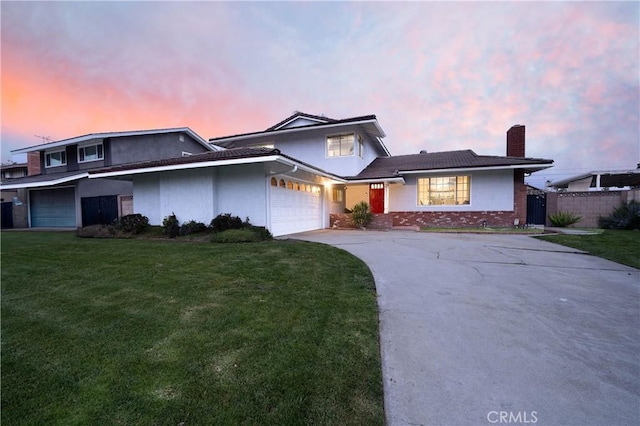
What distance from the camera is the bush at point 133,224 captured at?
1194cm

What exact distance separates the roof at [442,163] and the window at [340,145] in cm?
162

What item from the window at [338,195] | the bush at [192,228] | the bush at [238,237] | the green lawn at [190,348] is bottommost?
the green lawn at [190,348]

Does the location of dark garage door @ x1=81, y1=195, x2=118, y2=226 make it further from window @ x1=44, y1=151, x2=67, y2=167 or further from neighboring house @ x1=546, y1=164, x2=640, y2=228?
neighboring house @ x1=546, y1=164, x2=640, y2=228

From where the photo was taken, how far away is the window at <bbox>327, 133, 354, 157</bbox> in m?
16.3

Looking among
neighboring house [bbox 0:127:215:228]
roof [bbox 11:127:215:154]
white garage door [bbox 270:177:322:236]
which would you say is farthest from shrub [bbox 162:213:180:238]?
roof [bbox 11:127:215:154]

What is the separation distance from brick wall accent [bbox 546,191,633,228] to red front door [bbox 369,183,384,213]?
31.2 ft

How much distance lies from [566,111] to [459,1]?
1111 centimetres

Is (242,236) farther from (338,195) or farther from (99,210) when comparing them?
(99,210)

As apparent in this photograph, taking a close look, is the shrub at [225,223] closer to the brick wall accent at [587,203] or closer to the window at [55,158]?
the brick wall accent at [587,203]

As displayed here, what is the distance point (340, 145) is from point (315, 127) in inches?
72.0

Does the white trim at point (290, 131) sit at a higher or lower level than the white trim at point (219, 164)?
higher

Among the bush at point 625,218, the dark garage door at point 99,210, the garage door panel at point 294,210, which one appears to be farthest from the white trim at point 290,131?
the bush at point 625,218

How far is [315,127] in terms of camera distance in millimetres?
16156

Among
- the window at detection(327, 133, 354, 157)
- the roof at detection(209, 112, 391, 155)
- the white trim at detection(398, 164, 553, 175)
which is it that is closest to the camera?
the white trim at detection(398, 164, 553, 175)
